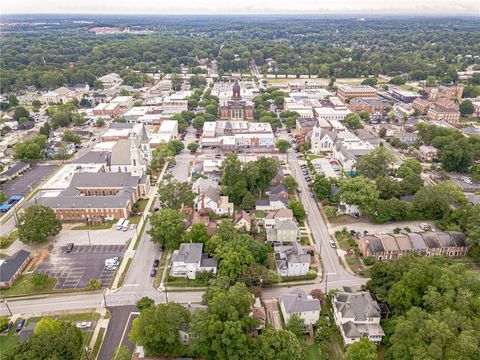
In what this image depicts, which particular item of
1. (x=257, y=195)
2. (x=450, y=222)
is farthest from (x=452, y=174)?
(x=257, y=195)

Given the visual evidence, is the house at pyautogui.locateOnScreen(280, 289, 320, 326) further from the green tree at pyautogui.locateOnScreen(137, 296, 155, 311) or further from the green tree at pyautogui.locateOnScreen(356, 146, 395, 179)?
the green tree at pyautogui.locateOnScreen(356, 146, 395, 179)

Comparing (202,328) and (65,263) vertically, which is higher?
(202,328)

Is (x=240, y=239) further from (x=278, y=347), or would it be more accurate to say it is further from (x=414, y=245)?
(x=414, y=245)

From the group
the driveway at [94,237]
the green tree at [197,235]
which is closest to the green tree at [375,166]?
the green tree at [197,235]

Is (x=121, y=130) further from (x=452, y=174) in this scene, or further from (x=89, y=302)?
(x=452, y=174)

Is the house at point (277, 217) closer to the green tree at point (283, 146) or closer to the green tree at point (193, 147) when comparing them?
the green tree at point (283, 146)

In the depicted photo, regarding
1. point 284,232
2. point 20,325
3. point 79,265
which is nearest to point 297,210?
point 284,232
